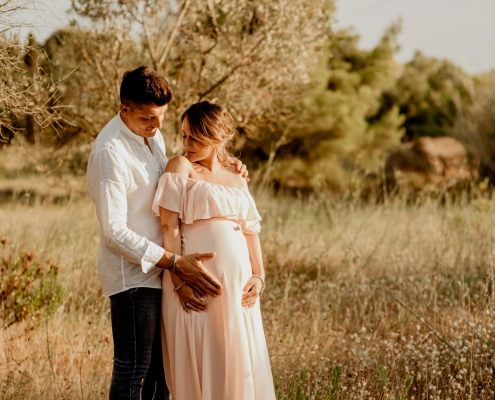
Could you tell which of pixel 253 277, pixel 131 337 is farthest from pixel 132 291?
pixel 253 277

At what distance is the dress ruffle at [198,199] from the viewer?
273 cm

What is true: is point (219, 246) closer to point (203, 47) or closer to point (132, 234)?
point (132, 234)

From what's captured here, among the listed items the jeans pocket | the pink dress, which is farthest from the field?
the jeans pocket

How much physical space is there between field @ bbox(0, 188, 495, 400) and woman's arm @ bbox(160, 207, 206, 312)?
687 millimetres

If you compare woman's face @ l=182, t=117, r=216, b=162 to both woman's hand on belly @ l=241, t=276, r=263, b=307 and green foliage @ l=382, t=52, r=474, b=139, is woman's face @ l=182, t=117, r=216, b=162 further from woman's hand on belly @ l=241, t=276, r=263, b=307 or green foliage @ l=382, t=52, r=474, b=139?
green foliage @ l=382, t=52, r=474, b=139

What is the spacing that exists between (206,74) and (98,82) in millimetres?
1342

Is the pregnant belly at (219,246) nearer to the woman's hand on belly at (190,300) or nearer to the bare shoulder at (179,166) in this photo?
the woman's hand on belly at (190,300)

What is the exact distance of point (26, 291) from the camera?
4.49 metres

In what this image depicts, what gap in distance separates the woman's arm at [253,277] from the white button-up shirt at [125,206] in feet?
1.43

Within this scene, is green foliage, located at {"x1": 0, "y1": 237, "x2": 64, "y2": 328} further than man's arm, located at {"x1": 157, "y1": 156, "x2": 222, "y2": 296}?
Yes

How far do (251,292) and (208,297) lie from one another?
0.23m

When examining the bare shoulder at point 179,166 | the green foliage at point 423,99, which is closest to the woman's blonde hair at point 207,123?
the bare shoulder at point 179,166

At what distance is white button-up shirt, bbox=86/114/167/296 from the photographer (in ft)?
8.46

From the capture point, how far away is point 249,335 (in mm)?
2881
